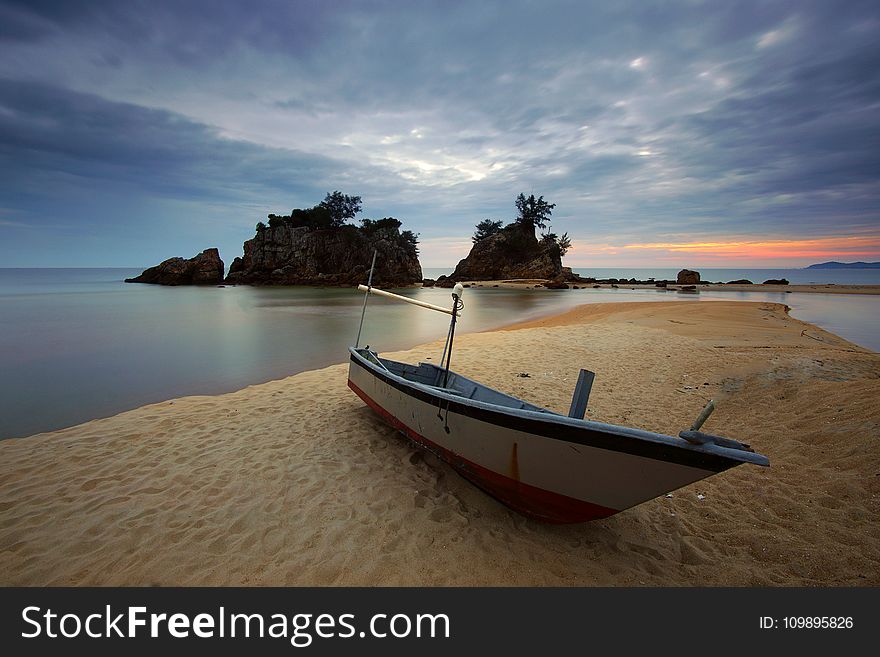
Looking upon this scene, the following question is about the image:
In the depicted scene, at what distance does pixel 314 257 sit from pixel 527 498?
213 ft

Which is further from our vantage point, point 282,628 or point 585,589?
point 585,589

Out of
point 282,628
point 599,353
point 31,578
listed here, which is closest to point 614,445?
point 282,628

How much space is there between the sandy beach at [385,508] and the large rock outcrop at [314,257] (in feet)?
184

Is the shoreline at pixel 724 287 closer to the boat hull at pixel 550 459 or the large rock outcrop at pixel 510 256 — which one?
the large rock outcrop at pixel 510 256

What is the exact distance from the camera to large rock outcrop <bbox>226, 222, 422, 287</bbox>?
6250 cm

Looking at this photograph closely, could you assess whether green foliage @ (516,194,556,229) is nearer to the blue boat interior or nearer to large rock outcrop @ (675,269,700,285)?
large rock outcrop @ (675,269,700,285)

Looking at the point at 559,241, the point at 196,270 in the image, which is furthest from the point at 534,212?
the point at 196,270

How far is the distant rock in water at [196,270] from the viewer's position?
209ft

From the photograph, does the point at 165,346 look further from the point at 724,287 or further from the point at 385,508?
the point at 724,287

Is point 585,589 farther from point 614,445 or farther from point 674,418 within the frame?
point 674,418

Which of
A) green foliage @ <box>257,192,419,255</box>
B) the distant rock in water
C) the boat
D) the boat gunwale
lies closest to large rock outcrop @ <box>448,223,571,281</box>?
green foliage @ <box>257,192,419,255</box>

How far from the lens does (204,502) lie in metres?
4.17

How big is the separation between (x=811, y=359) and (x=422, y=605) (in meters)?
10.4

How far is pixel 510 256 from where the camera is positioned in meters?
73.3
